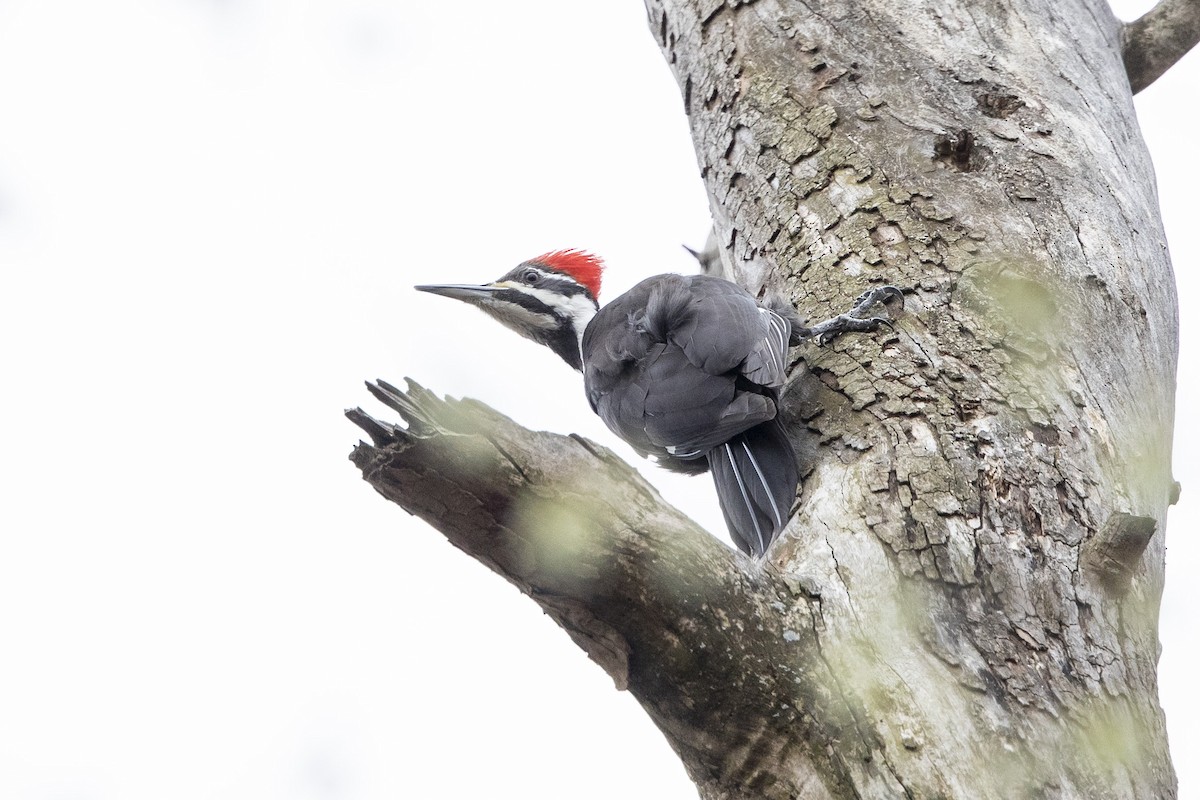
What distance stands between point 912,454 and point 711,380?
637 millimetres

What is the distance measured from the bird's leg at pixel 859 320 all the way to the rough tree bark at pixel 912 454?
1.2 inches

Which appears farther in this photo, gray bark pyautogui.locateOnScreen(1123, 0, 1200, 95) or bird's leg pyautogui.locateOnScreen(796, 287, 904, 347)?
gray bark pyautogui.locateOnScreen(1123, 0, 1200, 95)

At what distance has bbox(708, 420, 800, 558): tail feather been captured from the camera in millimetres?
2188

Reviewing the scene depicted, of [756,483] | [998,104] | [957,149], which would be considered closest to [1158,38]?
[998,104]

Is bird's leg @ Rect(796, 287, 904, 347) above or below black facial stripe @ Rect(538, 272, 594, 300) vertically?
below

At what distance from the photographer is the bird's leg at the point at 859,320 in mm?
2266

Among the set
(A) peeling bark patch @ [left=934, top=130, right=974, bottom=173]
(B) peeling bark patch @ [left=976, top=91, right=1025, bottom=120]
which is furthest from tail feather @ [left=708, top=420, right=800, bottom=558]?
(B) peeling bark patch @ [left=976, top=91, right=1025, bottom=120]

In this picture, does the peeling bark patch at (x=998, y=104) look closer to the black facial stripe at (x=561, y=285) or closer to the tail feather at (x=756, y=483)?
the tail feather at (x=756, y=483)

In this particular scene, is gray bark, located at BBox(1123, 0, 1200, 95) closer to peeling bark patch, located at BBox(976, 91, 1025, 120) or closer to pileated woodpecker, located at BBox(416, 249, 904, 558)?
peeling bark patch, located at BBox(976, 91, 1025, 120)

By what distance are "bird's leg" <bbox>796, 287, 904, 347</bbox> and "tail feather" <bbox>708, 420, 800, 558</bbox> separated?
209mm

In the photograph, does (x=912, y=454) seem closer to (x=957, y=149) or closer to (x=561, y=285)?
(x=957, y=149)

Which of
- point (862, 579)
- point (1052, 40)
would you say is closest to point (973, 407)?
point (862, 579)

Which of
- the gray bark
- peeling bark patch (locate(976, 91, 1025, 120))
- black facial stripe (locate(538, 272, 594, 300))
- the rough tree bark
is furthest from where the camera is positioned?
black facial stripe (locate(538, 272, 594, 300))

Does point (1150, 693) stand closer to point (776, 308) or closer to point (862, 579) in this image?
point (862, 579)
